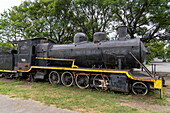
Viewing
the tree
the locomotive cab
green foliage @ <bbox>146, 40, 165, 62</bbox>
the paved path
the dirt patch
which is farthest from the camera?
green foliage @ <bbox>146, 40, 165, 62</bbox>

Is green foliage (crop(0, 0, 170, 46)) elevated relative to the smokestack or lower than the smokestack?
elevated

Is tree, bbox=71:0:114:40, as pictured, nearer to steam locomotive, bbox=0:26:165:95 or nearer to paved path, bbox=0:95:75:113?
steam locomotive, bbox=0:26:165:95

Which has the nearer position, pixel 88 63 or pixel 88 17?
pixel 88 63

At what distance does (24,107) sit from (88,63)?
160 inches

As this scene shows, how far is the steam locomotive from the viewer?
18.8 feet

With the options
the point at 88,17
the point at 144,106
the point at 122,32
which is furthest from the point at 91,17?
→ the point at 144,106

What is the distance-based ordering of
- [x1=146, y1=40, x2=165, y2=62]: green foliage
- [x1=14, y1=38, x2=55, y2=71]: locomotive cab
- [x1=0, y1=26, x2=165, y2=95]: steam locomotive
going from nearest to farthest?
[x1=0, y1=26, x2=165, y2=95]: steam locomotive, [x1=14, y1=38, x2=55, y2=71]: locomotive cab, [x1=146, y1=40, x2=165, y2=62]: green foliage

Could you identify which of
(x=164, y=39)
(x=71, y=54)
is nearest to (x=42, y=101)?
(x=71, y=54)

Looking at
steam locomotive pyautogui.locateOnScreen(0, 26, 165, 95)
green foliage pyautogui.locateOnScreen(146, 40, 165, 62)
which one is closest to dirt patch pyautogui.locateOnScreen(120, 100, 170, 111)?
steam locomotive pyautogui.locateOnScreen(0, 26, 165, 95)

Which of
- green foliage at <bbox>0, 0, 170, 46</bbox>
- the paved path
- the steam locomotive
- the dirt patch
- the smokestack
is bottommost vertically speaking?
the dirt patch

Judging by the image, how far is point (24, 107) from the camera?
4285 millimetres

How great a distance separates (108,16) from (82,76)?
34.6 ft

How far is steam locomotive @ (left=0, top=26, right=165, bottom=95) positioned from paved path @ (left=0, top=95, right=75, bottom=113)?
9.70 ft

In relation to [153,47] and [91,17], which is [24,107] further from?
[153,47]
